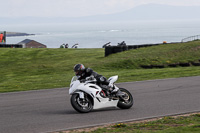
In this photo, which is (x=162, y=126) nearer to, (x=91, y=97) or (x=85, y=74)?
(x=91, y=97)

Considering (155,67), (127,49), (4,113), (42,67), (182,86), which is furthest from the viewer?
(127,49)

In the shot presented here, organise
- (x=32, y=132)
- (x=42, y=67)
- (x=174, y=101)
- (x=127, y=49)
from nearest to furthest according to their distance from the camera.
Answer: (x=32, y=132), (x=174, y=101), (x=42, y=67), (x=127, y=49)

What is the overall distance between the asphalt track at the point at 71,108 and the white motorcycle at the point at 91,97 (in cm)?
19

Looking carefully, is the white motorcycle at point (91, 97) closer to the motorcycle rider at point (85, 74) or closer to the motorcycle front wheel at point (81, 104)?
the motorcycle front wheel at point (81, 104)

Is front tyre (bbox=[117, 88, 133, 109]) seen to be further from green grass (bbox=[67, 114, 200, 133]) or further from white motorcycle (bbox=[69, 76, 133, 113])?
green grass (bbox=[67, 114, 200, 133])

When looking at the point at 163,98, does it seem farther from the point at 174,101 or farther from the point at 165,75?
the point at 165,75

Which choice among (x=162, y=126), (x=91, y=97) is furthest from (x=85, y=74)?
(x=162, y=126)

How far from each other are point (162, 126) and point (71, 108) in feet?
12.2

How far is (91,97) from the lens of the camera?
9.94 meters

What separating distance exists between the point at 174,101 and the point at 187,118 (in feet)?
9.48

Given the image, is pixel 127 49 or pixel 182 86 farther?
pixel 127 49

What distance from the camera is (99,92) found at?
395 inches

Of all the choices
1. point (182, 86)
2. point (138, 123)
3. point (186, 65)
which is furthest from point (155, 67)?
point (138, 123)

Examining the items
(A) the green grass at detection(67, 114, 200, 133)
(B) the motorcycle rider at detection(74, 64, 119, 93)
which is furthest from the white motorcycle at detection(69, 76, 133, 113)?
(A) the green grass at detection(67, 114, 200, 133)
